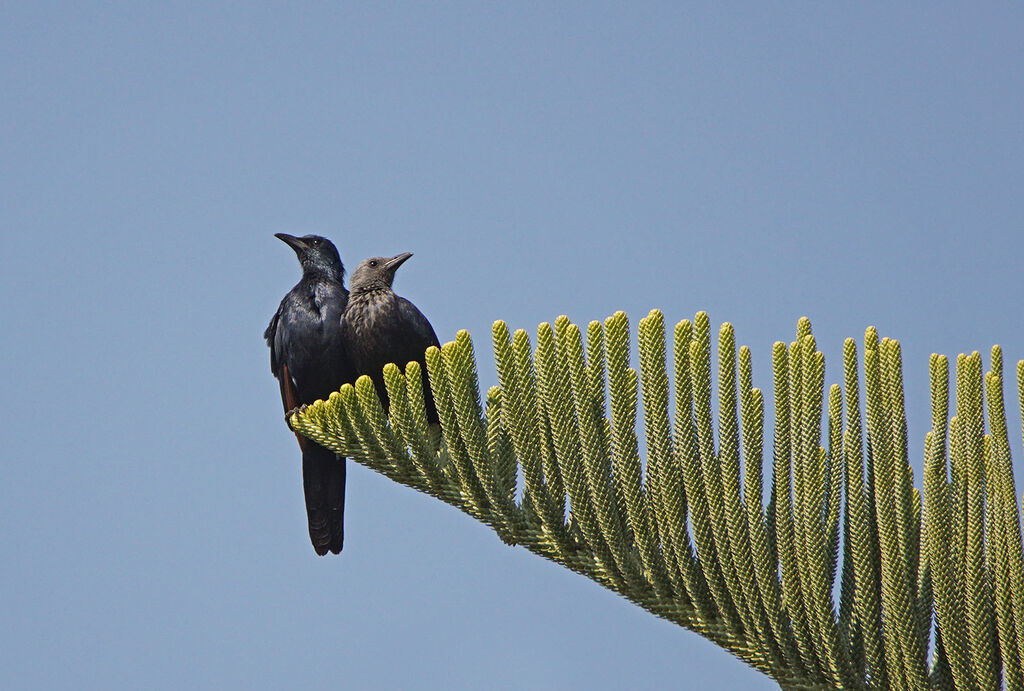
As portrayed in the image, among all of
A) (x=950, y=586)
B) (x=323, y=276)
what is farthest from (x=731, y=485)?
(x=323, y=276)

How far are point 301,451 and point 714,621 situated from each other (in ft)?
13.5

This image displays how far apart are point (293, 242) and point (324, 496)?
1.73m

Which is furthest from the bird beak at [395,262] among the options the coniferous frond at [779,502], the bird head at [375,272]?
the coniferous frond at [779,502]

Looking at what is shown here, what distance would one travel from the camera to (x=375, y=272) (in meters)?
7.07

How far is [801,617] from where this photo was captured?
9.63ft

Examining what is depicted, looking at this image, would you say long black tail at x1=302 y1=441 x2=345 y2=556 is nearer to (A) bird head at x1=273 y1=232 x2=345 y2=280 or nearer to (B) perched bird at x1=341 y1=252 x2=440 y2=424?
(B) perched bird at x1=341 y1=252 x2=440 y2=424

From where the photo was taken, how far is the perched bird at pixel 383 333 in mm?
6395

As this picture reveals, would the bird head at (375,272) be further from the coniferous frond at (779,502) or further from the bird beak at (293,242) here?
the coniferous frond at (779,502)

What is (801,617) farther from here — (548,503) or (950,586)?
(548,503)

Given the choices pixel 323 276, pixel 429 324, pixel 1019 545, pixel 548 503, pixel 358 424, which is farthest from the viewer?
pixel 323 276

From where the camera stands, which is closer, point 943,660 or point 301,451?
point 943,660

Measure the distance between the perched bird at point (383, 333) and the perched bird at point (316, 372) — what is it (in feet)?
0.39

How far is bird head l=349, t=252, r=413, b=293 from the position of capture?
6902 millimetres

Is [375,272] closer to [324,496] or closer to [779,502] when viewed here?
[324,496]
